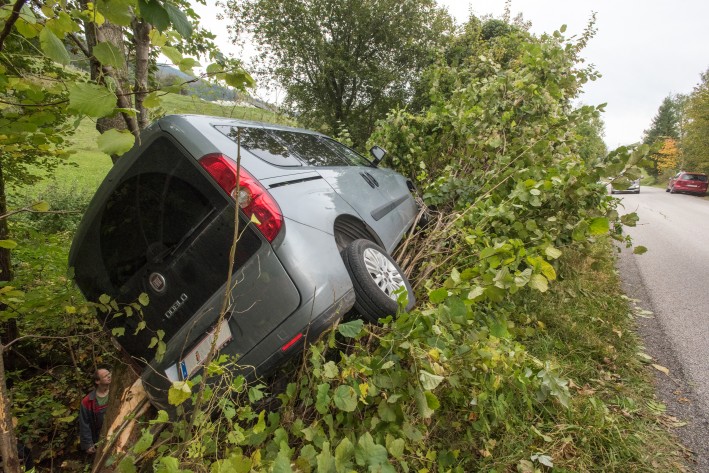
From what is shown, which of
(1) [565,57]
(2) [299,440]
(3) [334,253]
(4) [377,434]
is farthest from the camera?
(1) [565,57]

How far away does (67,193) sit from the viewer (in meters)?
11.6

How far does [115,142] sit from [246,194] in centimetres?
86

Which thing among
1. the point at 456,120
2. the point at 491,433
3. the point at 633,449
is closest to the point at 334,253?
the point at 491,433

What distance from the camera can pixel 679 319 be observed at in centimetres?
364

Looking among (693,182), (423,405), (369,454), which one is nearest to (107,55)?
(369,454)

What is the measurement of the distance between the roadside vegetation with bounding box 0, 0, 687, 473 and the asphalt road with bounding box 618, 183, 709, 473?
144mm

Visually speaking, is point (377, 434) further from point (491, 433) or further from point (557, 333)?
point (557, 333)

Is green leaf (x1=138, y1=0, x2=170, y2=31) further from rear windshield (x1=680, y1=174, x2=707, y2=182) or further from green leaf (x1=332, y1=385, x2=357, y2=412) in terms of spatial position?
rear windshield (x1=680, y1=174, x2=707, y2=182)

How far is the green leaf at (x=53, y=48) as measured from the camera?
1.08 m

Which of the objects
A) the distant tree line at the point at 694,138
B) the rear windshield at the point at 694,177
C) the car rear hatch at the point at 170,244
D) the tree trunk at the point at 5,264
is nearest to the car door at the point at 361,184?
the car rear hatch at the point at 170,244

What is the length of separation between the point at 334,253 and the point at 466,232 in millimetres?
1578

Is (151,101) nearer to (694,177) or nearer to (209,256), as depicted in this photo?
(209,256)

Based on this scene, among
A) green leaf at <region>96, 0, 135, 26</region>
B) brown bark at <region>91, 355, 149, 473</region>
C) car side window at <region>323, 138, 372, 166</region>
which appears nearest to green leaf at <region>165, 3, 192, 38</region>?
green leaf at <region>96, 0, 135, 26</region>

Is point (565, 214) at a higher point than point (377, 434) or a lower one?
higher
